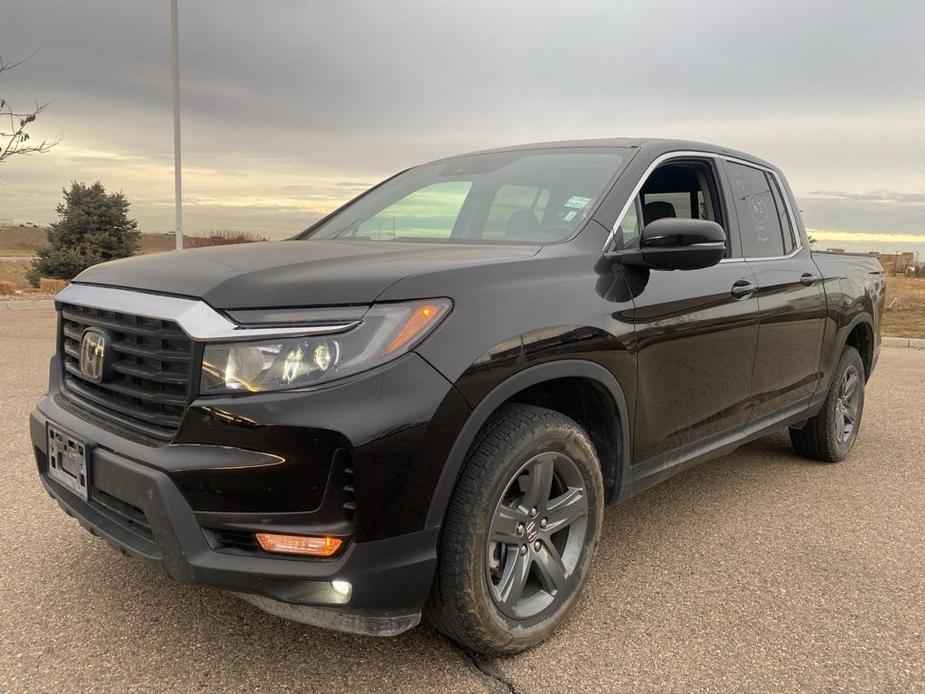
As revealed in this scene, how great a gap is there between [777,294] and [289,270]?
2712mm

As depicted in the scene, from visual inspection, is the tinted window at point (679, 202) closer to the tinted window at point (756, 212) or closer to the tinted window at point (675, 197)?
the tinted window at point (675, 197)

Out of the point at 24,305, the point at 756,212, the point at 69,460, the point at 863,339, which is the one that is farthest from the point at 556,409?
the point at 24,305

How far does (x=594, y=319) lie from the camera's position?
8.48ft

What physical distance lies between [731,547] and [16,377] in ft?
21.3

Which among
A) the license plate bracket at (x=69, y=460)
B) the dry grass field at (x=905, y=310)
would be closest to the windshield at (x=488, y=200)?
the license plate bracket at (x=69, y=460)

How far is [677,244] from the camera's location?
2.68m

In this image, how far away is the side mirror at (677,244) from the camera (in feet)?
8.79

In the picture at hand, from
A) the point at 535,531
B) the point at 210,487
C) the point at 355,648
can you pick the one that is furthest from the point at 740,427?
the point at 210,487

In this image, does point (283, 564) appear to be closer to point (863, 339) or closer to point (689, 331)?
point (689, 331)

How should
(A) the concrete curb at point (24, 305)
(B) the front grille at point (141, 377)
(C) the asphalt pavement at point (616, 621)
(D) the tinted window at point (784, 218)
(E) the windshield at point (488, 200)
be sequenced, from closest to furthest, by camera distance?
(B) the front grille at point (141, 377) → (C) the asphalt pavement at point (616, 621) → (E) the windshield at point (488, 200) → (D) the tinted window at point (784, 218) → (A) the concrete curb at point (24, 305)

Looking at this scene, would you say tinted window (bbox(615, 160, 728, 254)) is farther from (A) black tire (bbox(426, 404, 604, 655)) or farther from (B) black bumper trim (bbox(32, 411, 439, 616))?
(B) black bumper trim (bbox(32, 411, 439, 616))

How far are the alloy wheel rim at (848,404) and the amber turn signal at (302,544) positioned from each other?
3.94 m

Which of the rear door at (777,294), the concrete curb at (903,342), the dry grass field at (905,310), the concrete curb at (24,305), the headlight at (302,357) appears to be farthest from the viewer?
the dry grass field at (905,310)

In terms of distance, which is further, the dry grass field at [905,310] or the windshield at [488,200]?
the dry grass field at [905,310]
